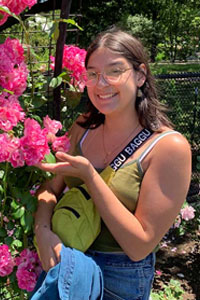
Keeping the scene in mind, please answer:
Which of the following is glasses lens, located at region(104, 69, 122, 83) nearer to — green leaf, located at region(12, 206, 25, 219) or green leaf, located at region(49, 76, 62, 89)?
green leaf, located at region(49, 76, 62, 89)

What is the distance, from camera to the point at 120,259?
1368mm

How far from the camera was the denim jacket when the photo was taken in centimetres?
122

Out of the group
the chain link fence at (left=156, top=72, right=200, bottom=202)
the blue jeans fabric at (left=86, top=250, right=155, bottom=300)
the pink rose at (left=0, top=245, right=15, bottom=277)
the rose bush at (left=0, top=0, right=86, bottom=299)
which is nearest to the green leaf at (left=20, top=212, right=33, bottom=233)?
the rose bush at (left=0, top=0, right=86, bottom=299)

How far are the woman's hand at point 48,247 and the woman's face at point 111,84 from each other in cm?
43

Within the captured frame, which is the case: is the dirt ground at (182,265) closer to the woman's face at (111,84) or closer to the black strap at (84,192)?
the black strap at (84,192)

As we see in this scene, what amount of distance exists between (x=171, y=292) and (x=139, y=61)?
189 cm

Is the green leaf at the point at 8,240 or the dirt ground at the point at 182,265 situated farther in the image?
the dirt ground at the point at 182,265

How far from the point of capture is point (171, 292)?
281 cm

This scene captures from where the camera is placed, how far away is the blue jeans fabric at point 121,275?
137 centimetres

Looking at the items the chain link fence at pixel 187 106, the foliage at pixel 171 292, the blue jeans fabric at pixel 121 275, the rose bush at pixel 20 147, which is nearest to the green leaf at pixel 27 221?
the rose bush at pixel 20 147

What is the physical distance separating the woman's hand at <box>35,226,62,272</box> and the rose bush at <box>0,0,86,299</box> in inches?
3.6

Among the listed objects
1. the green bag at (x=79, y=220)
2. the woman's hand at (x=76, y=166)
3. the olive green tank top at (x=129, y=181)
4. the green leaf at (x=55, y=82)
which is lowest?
the green bag at (x=79, y=220)

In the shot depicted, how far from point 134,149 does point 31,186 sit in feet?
1.50

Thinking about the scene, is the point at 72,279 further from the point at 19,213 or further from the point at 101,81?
the point at 101,81
